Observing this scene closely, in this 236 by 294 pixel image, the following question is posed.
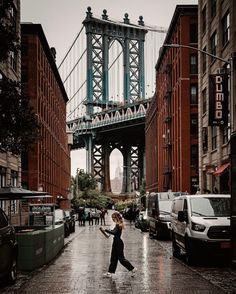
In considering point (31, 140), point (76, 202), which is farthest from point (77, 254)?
point (76, 202)

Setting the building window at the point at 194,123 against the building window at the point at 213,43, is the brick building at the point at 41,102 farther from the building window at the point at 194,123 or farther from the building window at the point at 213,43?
the building window at the point at 213,43

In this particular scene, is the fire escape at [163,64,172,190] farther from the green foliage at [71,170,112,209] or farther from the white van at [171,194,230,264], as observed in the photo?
the white van at [171,194,230,264]

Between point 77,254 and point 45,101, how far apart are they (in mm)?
53206

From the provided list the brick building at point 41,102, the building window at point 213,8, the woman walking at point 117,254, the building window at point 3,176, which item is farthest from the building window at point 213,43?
the woman walking at point 117,254

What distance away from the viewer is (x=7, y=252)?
13.6 m

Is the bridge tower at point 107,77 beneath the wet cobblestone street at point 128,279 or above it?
above

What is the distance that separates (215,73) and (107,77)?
5067 inches

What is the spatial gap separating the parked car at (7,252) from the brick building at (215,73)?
2264 centimetres

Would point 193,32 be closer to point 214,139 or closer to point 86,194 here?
point 214,139

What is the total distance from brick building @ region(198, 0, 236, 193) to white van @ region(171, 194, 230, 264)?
1616 centimetres

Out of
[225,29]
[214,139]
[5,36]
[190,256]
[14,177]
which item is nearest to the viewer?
[5,36]

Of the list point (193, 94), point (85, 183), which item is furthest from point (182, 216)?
point (85, 183)

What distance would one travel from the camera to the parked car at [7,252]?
43.3 feet

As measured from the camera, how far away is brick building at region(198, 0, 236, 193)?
37812 mm
